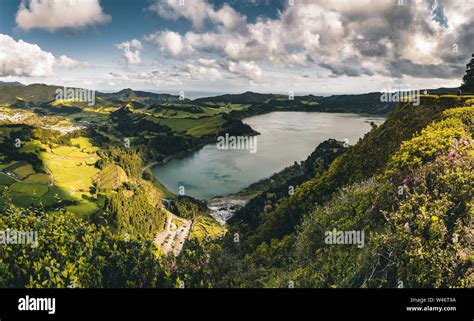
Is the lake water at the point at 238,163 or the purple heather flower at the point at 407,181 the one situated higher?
the purple heather flower at the point at 407,181

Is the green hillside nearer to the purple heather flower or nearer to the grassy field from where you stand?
the purple heather flower

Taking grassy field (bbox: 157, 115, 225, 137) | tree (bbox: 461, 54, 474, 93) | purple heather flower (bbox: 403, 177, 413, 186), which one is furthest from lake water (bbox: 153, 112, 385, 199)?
purple heather flower (bbox: 403, 177, 413, 186)

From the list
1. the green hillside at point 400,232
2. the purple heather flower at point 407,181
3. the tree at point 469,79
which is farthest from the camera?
the tree at point 469,79

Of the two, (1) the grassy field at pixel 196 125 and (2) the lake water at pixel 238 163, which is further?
(1) the grassy field at pixel 196 125

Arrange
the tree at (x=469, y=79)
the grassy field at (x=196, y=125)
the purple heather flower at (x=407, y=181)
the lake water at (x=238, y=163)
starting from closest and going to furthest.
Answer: the purple heather flower at (x=407, y=181)
the tree at (x=469, y=79)
the lake water at (x=238, y=163)
the grassy field at (x=196, y=125)

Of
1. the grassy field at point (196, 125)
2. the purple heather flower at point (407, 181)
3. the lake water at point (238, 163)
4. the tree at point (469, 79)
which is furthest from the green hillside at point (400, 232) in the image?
the grassy field at point (196, 125)

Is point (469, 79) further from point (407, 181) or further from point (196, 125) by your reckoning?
point (196, 125)

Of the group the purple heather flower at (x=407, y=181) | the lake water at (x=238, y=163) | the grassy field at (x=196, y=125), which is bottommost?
the lake water at (x=238, y=163)

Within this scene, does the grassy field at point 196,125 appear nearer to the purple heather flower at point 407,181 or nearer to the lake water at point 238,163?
the lake water at point 238,163
